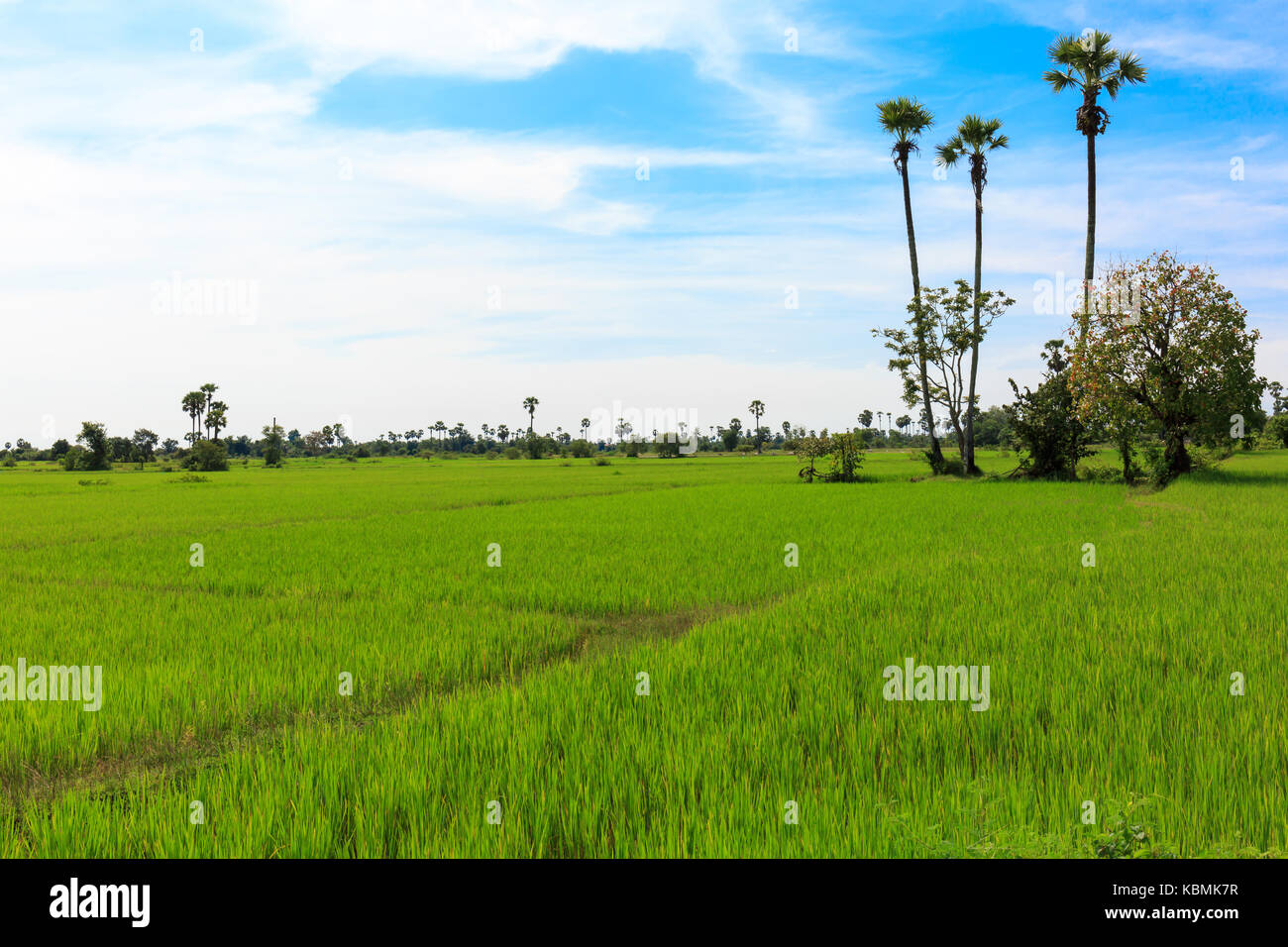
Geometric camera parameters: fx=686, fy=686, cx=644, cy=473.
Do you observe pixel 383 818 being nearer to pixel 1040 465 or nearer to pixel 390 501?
pixel 390 501

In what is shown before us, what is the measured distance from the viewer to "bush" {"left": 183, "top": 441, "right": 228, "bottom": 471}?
213 ft

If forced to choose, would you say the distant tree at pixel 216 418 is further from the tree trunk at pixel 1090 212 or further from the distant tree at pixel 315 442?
the tree trunk at pixel 1090 212

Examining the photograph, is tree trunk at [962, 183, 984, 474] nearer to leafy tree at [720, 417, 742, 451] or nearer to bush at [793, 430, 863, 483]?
bush at [793, 430, 863, 483]

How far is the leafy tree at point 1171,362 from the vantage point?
23.7 m

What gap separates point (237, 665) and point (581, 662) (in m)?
2.98

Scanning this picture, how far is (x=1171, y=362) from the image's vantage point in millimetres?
24766

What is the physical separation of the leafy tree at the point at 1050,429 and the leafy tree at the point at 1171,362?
3.39 metres

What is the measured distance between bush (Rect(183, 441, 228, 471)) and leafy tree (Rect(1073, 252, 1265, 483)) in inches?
2758

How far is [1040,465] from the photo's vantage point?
102 ft

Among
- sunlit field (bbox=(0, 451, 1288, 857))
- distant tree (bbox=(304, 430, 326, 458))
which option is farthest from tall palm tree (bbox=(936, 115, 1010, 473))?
distant tree (bbox=(304, 430, 326, 458))

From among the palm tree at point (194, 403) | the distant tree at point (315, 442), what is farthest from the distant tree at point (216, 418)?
the distant tree at point (315, 442)

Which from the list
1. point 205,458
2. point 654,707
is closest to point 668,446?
point 205,458

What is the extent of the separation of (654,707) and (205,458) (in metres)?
73.5
